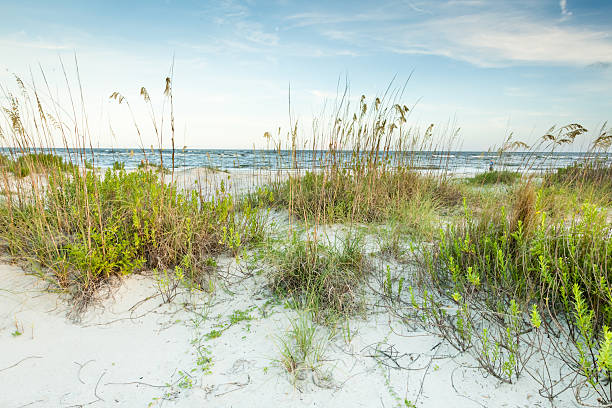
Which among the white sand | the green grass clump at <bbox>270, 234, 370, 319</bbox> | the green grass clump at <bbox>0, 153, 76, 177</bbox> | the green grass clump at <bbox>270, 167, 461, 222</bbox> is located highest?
the green grass clump at <bbox>0, 153, 76, 177</bbox>

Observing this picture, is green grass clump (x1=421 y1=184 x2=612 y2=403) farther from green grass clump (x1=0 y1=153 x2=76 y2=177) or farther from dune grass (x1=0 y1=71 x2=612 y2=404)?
green grass clump (x1=0 y1=153 x2=76 y2=177)

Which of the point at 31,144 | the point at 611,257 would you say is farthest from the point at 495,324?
the point at 31,144

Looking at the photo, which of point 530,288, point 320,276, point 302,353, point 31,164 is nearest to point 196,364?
point 302,353

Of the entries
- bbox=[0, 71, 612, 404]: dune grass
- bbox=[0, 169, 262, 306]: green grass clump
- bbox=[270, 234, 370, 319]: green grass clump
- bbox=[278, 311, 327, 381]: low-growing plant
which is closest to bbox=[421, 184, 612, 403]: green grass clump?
bbox=[0, 71, 612, 404]: dune grass

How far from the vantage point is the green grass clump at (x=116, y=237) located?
212 centimetres

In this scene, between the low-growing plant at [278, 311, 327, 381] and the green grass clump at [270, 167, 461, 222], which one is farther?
the green grass clump at [270, 167, 461, 222]

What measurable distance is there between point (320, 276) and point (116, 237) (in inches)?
64.2

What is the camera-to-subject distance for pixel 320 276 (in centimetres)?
212

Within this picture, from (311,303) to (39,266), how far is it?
80.3 inches

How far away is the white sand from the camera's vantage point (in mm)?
1424

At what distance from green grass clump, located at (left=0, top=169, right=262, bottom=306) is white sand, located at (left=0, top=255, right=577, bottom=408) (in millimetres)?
225

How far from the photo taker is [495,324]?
1.77 meters

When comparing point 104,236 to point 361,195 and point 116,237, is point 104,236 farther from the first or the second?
point 361,195

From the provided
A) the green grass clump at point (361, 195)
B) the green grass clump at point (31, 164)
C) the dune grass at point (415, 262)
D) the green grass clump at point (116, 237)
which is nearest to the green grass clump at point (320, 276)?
the dune grass at point (415, 262)
